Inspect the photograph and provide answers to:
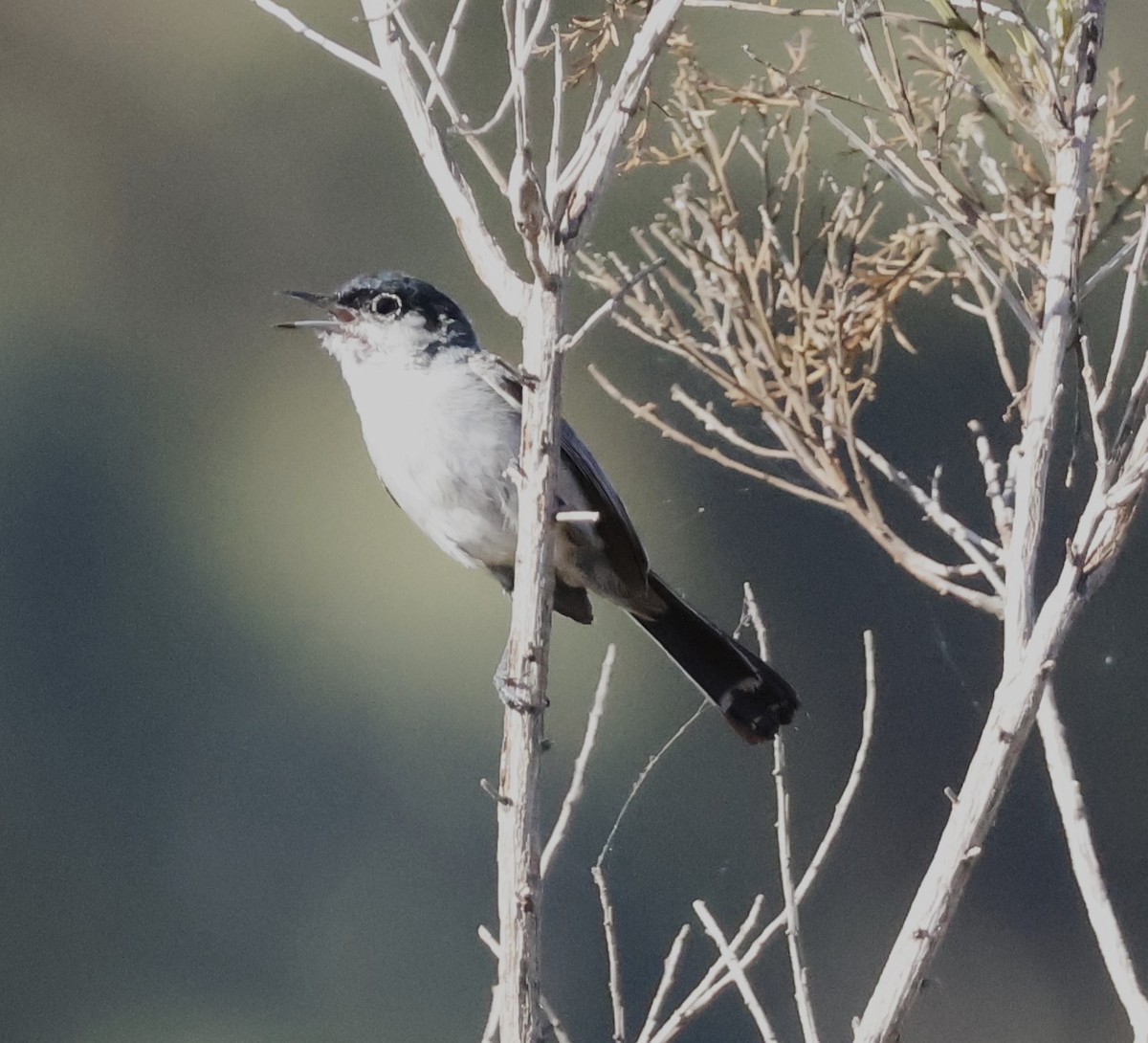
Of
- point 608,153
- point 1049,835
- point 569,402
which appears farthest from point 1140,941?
point 608,153

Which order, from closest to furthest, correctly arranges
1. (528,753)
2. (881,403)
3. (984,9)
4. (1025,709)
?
(1025,709) < (528,753) < (984,9) < (881,403)

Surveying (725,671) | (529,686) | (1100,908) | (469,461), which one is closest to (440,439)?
(469,461)

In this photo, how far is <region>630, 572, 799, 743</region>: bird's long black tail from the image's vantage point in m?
3.13

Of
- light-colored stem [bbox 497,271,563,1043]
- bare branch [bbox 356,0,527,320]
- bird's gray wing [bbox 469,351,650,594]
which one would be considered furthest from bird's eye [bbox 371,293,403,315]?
light-colored stem [bbox 497,271,563,1043]

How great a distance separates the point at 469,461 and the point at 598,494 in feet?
0.86

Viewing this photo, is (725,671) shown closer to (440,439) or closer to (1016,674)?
(440,439)

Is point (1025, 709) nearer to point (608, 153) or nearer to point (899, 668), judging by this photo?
point (608, 153)


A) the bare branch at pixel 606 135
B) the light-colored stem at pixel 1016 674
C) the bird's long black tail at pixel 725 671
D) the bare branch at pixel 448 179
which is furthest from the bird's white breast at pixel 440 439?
the light-colored stem at pixel 1016 674

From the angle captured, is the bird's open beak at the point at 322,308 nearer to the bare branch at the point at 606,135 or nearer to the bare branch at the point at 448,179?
the bare branch at the point at 448,179

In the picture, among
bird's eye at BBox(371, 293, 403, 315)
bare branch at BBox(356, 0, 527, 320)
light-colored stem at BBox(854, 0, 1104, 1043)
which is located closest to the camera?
light-colored stem at BBox(854, 0, 1104, 1043)

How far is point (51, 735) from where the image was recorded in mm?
4562

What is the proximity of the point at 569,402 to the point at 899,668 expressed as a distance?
116 cm

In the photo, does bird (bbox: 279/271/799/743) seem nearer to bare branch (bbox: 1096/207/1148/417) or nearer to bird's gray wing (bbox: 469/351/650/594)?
bird's gray wing (bbox: 469/351/650/594)

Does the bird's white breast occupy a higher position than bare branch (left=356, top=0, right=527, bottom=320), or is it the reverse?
bare branch (left=356, top=0, right=527, bottom=320)
